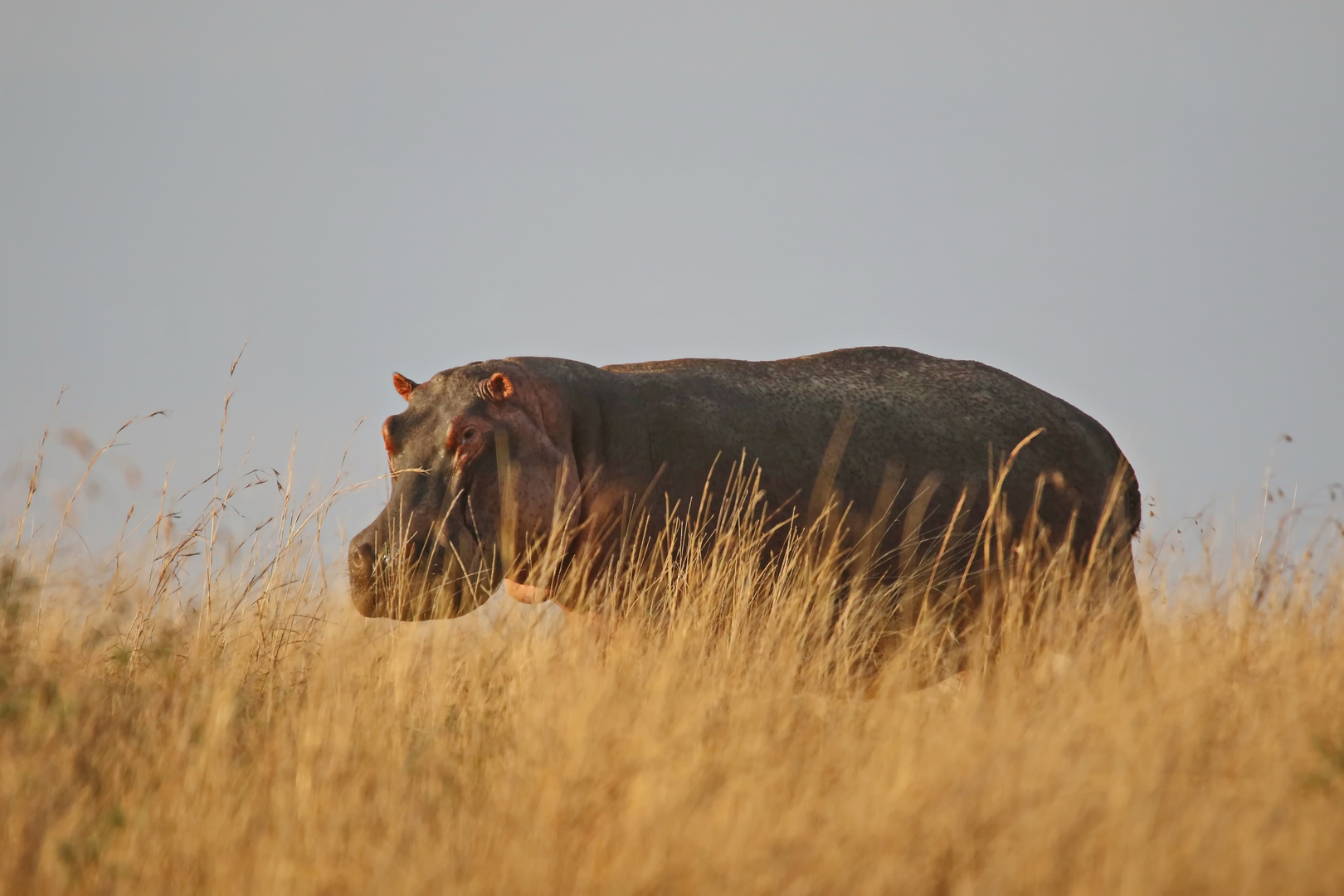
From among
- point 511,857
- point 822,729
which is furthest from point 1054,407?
point 511,857

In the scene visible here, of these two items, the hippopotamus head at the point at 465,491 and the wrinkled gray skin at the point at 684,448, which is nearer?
the hippopotamus head at the point at 465,491

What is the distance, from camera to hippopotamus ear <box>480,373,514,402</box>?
567 cm

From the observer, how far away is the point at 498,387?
5695 millimetres

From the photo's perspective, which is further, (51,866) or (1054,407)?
(1054,407)

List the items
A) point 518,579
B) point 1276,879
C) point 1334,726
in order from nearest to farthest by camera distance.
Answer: point 1276,879
point 1334,726
point 518,579

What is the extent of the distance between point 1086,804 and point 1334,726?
132 cm

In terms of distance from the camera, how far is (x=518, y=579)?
584cm

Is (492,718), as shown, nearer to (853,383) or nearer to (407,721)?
(407,721)

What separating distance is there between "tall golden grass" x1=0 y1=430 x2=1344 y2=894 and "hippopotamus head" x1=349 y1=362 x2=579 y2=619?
28 cm

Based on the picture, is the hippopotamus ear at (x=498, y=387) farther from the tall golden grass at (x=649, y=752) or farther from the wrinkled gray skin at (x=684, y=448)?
the tall golden grass at (x=649, y=752)

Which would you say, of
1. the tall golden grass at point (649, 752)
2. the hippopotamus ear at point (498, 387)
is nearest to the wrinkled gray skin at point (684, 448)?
the hippopotamus ear at point (498, 387)

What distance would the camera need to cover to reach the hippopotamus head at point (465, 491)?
5.30 meters

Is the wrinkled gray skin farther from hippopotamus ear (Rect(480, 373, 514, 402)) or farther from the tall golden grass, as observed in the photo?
the tall golden grass

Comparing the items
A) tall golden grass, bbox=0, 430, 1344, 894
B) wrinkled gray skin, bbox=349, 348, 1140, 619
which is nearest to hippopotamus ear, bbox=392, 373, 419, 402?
wrinkled gray skin, bbox=349, 348, 1140, 619
